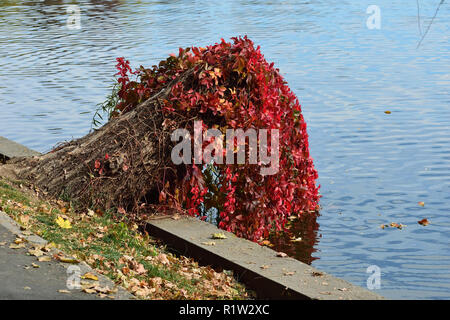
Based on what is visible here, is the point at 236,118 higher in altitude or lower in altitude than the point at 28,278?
higher

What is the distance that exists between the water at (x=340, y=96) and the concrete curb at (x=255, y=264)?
0.97 meters

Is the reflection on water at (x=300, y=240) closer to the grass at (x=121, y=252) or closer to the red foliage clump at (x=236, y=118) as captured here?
the red foliage clump at (x=236, y=118)

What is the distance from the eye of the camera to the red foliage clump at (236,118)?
7.64 metres

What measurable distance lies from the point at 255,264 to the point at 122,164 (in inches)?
79.7

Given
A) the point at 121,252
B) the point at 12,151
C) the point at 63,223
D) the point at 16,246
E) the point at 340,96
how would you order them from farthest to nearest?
1. the point at 340,96
2. the point at 12,151
3. the point at 63,223
4. the point at 121,252
5. the point at 16,246

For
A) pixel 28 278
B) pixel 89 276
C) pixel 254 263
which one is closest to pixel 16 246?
pixel 28 278

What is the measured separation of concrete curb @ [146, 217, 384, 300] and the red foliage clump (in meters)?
0.44

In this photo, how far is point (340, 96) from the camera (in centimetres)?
1402

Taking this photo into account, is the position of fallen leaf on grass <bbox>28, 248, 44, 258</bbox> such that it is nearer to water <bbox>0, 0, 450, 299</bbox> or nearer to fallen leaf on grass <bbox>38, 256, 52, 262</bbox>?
fallen leaf on grass <bbox>38, 256, 52, 262</bbox>

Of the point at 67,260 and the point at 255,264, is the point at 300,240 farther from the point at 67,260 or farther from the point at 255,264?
the point at 67,260

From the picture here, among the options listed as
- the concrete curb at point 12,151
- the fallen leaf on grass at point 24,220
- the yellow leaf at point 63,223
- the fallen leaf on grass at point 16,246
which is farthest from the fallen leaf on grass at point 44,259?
the concrete curb at point 12,151

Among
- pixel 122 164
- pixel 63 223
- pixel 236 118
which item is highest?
pixel 236 118

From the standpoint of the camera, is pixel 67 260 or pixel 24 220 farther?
pixel 24 220
